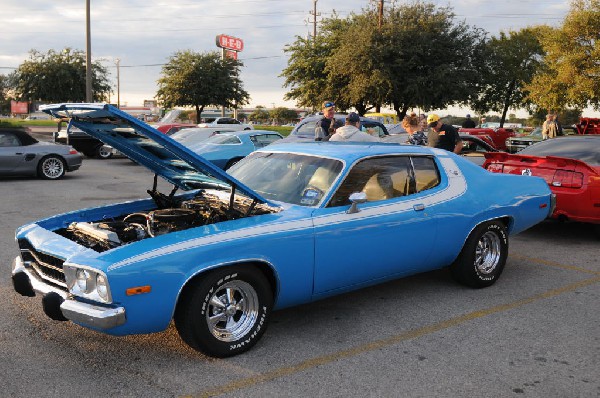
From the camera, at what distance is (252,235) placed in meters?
3.88

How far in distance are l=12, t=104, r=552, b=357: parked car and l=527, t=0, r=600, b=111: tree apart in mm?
28452

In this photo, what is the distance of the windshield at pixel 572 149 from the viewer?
7910 mm

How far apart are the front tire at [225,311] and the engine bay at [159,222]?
0.59 m

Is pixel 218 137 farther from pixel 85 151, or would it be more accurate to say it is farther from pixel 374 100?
pixel 374 100

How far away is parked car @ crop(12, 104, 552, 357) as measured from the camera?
353 centimetres

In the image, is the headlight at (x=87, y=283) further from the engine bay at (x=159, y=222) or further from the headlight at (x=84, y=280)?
the engine bay at (x=159, y=222)

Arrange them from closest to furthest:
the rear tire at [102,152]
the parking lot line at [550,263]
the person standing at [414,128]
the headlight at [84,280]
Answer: the headlight at [84,280] → the parking lot line at [550,263] → the person standing at [414,128] → the rear tire at [102,152]

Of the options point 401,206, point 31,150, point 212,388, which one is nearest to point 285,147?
point 401,206

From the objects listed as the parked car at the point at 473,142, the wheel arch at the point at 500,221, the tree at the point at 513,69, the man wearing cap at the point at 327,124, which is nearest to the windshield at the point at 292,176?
the wheel arch at the point at 500,221

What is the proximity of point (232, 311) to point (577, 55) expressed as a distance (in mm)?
31740

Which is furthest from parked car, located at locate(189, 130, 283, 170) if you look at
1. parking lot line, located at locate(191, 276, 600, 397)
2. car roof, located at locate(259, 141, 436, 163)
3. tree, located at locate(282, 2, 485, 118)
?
tree, located at locate(282, 2, 485, 118)

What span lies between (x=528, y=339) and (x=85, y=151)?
18.8 m

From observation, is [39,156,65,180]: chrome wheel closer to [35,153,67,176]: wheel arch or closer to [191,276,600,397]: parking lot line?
[35,153,67,176]: wheel arch

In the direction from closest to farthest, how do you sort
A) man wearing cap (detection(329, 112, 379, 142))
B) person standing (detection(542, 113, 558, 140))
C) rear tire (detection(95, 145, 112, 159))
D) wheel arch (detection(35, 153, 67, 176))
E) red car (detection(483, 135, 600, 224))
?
1. red car (detection(483, 135, 600, 224))
2. man wearing cap (detection(329, 112, 379, 142))
3. wheel arch (detection(35, 153, 67, 176))
4. person standing (detection(542, 113, 558, 140))
5. rear tire (detection(95, 145, 112, 159))
